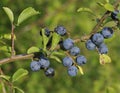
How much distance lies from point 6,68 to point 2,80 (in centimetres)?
154

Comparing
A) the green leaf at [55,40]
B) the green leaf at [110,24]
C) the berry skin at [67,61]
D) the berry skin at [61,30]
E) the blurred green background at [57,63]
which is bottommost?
the berry skin at [67,61]

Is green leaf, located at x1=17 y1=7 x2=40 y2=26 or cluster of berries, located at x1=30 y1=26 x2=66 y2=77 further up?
green leaf, located at x1=17 y1=7 x2=40 y2=26

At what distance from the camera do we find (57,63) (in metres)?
3.58

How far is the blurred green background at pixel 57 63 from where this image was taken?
325 cm

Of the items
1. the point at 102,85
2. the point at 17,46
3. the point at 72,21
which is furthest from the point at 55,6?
the point at 102,85

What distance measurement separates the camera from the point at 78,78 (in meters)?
3.71

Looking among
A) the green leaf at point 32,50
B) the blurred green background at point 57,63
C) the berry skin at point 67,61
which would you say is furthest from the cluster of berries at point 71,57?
the blurred green background at point 57,63

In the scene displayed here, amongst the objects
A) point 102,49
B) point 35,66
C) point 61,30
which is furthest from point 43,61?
point 102,49

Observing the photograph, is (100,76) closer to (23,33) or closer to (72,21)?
(72,21)

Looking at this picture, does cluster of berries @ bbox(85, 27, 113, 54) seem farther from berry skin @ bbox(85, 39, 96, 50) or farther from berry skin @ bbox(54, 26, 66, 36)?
berry skin @ bbox(54, 26, 66, 36)

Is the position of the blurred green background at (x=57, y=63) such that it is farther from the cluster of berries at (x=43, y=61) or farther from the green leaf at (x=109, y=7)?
the green leaf at (x=109, y=7)

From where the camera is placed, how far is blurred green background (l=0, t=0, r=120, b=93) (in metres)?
3.25

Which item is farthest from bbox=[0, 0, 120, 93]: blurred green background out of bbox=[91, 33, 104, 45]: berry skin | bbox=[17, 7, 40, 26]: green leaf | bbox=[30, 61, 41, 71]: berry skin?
bbox=[91, 33, 104, 45]: berry skin

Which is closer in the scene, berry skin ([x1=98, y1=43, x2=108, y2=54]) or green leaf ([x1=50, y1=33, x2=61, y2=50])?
green leaf ([x1=50, y1=33, x2=61, y2=50])
